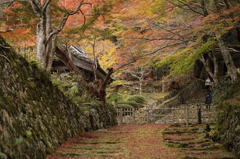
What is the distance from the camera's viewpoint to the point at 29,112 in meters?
5.45

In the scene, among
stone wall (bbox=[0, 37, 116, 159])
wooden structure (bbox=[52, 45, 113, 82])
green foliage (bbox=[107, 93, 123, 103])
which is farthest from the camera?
green foliage (bbox=[107, 93, 123, 103])

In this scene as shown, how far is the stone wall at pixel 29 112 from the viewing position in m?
3.94

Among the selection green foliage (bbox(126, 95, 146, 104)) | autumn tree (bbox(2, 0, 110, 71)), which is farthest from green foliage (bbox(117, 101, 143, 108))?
autumn tree (bbox(2, 0, 110, 71))

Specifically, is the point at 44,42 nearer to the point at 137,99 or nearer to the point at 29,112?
the point at 29,112

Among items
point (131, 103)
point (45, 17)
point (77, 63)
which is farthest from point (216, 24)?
point (131, 103)

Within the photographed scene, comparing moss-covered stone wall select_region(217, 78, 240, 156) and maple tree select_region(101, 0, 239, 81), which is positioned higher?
maple tree select_region(101, 0, 239, 81)

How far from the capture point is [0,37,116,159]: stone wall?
3939mm

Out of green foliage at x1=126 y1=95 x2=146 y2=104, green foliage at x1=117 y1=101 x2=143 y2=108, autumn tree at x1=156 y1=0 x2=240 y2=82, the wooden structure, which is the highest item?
autumn tree at x1=156 y1=0 x2=240 y2=82

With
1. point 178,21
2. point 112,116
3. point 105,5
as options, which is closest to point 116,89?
point 112,116

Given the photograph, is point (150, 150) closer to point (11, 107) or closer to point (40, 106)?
point (40, 106)

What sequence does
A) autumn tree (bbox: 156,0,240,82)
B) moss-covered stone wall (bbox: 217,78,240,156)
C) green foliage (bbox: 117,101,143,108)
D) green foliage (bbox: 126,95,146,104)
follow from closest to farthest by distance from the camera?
moss-covered stone wall (bbox: 217,78,240,156), autumn tree (bbox: 156,0,240,82), green foliage (bbox: 117,101,143,108), green foliage (bbox: 126,95,146,104)

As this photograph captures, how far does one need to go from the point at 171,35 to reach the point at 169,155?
8.33m

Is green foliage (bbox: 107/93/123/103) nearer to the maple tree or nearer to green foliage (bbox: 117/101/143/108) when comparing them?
green foliage (bbox: 117/101/143/108)

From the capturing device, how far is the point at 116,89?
27438 millimetres
